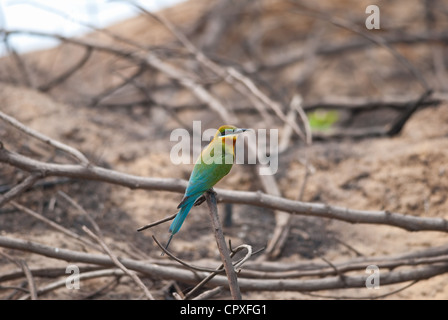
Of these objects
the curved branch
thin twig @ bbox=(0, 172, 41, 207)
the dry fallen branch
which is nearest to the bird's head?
the curved branch

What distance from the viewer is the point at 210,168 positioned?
1.92m

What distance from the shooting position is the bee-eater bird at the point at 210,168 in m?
1.88

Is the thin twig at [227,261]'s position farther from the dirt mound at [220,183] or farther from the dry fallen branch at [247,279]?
the dirt mound at [220,183]

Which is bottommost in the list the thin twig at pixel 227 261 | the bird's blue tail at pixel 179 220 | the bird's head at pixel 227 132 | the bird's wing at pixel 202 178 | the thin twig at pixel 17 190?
the thin twig at pixel 227 261

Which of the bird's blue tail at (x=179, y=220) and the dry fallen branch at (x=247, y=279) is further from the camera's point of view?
the dry fallen branch at (x=247, y=279)

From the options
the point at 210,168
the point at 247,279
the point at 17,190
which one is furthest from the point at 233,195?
the point at 17,190

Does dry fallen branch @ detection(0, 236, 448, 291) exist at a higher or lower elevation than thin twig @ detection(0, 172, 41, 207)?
lower

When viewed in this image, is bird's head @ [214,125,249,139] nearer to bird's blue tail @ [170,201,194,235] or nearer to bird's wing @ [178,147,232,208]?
bird's wing @ [178,147,232,208]

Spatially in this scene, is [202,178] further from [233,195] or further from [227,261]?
[233,195]

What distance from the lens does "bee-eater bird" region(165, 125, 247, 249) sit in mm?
1878

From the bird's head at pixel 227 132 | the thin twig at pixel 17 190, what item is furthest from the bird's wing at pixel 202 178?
the thin twig at pixel 17 190

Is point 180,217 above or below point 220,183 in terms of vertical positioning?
below
